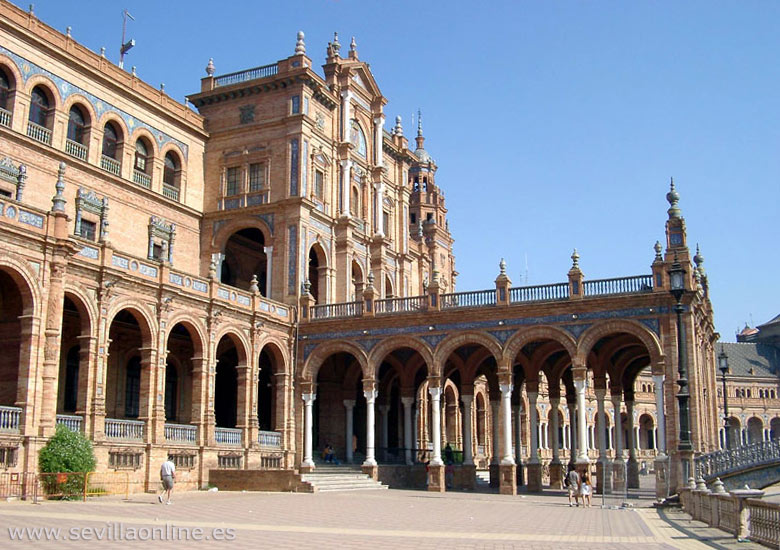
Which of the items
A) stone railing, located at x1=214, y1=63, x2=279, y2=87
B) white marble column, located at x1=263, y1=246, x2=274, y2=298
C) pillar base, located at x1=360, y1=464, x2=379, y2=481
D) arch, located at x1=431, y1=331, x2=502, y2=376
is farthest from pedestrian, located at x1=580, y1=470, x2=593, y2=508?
stone railing, located at x1=214, y1=63, x2=279, y2=87

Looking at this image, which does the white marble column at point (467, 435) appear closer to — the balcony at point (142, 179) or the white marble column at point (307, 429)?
the white marble column at point (307, 429)

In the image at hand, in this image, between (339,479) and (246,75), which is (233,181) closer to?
(246,75)

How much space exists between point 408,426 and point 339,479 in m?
9.04

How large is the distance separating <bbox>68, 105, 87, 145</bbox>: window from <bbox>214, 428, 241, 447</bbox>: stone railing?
13180mm

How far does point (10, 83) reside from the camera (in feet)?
105

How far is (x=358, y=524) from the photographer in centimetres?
1844

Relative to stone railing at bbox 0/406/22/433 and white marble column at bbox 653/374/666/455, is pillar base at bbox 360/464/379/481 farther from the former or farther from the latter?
stone railing at bbox 0/406/22/433

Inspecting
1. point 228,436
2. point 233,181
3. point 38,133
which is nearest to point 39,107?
point 38,133

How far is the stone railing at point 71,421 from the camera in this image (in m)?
27.0

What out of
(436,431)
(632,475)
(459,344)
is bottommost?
(632,475)

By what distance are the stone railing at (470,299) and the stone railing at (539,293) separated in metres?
0.92

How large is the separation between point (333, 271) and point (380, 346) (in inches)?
262

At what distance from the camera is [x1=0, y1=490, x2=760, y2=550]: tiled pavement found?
48.1 ft

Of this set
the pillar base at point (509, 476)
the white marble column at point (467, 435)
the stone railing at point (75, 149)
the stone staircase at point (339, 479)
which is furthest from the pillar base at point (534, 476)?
the stone railing at point (75, 149)
